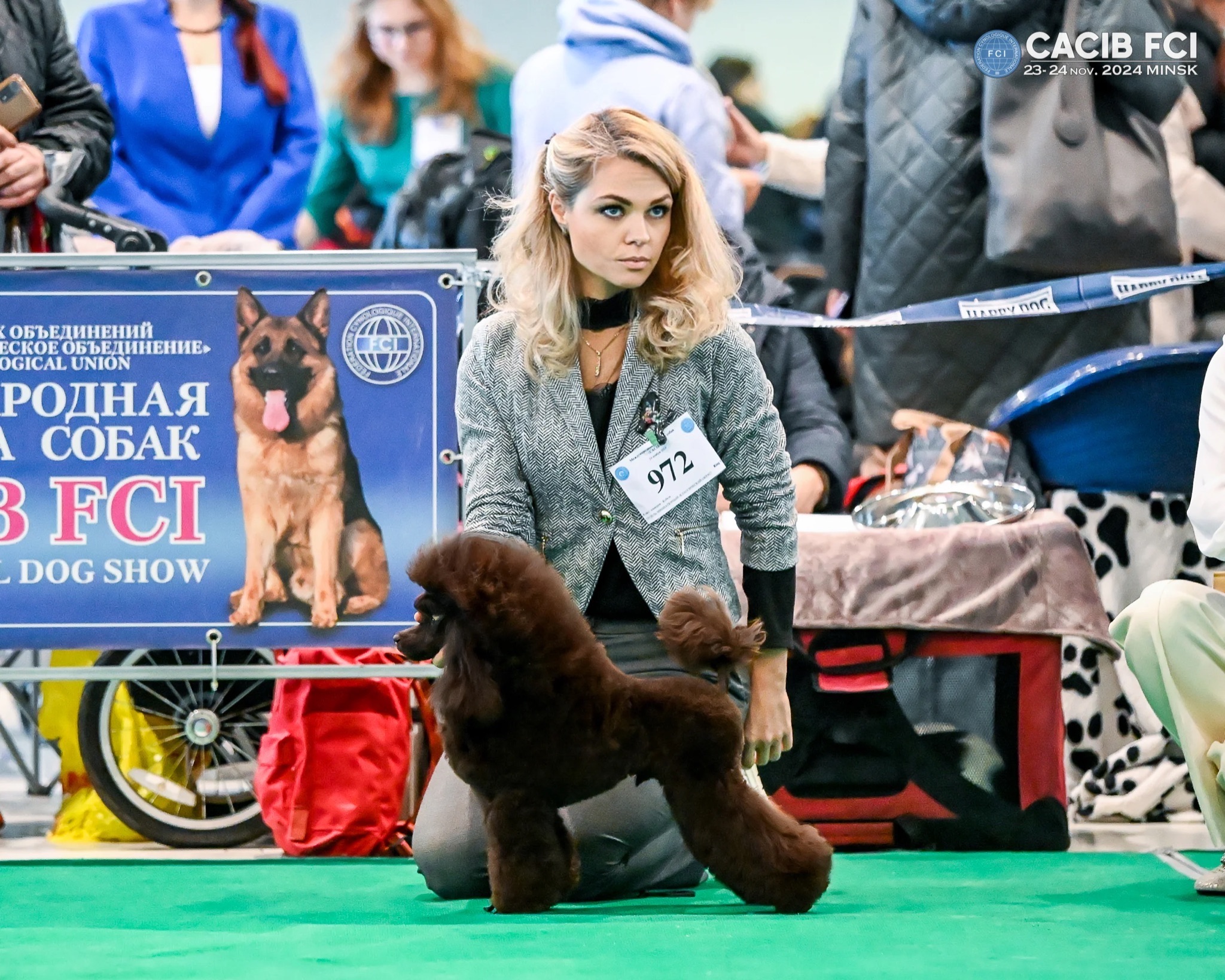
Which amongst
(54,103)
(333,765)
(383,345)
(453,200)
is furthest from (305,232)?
(333,765)

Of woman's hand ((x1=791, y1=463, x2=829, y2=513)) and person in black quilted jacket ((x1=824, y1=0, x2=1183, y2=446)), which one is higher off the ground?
person in black quilted jacket ((x1=824, y1=0, x2=1183, y2=446))

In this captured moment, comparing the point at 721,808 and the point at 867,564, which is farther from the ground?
the point at 867,564

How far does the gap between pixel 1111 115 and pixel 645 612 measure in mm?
2658

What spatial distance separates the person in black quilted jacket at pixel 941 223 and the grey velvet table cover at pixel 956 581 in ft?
3.43

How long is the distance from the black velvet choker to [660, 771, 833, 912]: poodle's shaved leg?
2.49 feet

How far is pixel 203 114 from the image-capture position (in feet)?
15.6

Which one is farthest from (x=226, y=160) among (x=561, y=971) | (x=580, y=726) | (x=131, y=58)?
(x=561, y=971)

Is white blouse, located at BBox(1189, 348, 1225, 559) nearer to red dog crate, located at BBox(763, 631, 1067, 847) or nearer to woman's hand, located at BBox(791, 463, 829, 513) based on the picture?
red dog crate, located at BBox(763, 631, 1067, 847)

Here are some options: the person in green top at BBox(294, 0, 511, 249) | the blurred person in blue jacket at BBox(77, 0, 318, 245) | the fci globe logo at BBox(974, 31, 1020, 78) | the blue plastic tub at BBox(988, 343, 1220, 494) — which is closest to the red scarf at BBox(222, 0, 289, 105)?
the blurred person in blue jacket at BBox(77, 0, 318, 245)

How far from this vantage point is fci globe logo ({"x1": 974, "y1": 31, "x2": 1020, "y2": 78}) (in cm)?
454

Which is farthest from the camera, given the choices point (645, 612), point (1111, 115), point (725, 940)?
point (1111, 115)

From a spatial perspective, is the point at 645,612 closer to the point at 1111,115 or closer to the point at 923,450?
the point at 923,450

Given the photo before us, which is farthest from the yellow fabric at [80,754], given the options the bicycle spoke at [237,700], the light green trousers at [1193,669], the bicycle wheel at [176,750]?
the light green trousers at [1193,669]

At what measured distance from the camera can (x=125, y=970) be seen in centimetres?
203
